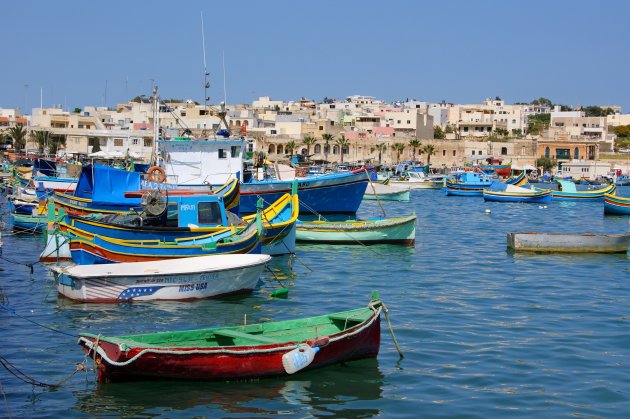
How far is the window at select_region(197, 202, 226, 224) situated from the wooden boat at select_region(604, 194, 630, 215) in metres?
31.2

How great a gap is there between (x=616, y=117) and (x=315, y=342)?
5929 inches

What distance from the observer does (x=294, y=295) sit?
20.0 metres

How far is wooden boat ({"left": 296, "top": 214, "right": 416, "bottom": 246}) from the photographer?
28750 mm

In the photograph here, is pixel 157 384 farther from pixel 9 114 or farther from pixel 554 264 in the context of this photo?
pixel 9 114

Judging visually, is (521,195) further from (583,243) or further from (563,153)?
(563,153)

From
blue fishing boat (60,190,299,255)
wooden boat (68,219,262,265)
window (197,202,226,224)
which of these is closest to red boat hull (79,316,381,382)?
wooden boat (68,219,262,265)

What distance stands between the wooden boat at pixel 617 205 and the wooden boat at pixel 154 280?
110ft

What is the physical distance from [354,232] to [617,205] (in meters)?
24.4

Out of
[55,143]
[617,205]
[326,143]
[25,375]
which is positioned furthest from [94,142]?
[25,375]

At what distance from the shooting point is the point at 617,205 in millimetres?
47219

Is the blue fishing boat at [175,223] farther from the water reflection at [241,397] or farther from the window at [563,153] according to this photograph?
the window at [563,153]

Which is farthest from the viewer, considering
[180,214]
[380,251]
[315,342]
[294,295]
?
[380,251]

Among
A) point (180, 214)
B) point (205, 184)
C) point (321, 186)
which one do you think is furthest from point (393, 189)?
point (180, 214)

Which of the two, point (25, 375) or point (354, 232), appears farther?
point (354, 232)
